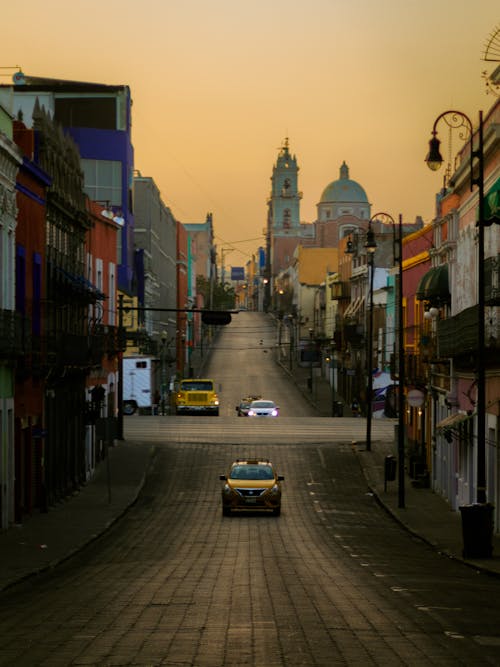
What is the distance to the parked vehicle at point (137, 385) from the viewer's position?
7925 centimetres

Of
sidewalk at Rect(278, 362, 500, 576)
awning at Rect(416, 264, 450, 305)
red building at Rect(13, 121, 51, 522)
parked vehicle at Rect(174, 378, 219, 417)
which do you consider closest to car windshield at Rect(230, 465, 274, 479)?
sidewalk at Rect(278, 362, 500, 576)

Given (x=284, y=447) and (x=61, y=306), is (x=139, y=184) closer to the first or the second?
(x=284, y=447)

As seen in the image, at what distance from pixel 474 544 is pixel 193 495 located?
59.9ft

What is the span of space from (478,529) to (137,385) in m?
55.0

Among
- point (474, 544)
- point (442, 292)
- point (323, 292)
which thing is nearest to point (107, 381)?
point (442, 292)

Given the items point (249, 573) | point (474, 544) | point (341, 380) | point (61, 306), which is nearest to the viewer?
point (249, 573)

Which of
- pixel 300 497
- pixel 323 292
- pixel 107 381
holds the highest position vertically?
pixel 323 292

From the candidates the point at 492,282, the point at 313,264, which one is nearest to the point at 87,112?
the point at 313,264

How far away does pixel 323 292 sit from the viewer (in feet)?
421

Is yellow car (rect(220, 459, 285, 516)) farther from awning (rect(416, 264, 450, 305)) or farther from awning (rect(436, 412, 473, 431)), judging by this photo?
awning (rect(416, 264, 450, 305))

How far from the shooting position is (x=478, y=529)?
2617cm

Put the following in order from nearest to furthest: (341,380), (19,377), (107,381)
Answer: (19,377), (107,381), (341,380)

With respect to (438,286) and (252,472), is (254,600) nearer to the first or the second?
(252,472)

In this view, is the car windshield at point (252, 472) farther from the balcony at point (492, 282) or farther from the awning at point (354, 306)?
the awning at point (354, 306)
